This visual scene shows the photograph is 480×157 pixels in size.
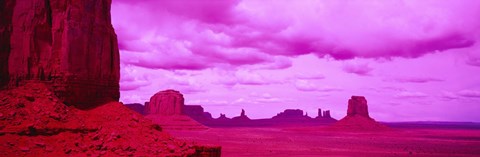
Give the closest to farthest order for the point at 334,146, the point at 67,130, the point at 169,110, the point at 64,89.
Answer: the point at 67,130 → the point at 64,89 → the point at 334,146 → the point at 169,110

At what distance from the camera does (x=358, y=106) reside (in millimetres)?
122438

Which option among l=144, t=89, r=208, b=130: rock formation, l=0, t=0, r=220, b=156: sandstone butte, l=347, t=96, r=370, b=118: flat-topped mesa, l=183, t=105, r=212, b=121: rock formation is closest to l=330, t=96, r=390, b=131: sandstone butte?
l=347, t=96, r=370, b=118: flat-topped mesa

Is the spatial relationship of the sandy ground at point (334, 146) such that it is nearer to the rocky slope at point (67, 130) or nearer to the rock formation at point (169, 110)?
the rocky slope at point (67, 130)

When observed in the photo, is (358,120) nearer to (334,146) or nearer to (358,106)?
(358,106)

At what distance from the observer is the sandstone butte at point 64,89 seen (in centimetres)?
1695

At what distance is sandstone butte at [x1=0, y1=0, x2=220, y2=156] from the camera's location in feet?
55.6

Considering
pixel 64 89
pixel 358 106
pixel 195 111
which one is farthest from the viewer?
pixel 195 111

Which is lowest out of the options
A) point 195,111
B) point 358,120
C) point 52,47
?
point 52,47

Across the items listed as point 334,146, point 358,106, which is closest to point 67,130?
point 334,146

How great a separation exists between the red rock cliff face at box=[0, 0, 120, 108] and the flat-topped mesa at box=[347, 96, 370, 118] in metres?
110

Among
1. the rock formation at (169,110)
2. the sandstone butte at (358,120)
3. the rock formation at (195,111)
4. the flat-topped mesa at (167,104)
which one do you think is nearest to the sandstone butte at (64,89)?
the rock formation at (169,110)

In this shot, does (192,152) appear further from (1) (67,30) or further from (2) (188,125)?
(2) (188,125)

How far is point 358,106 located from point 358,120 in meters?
5.54

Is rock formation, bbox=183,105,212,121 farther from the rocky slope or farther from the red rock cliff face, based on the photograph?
the rocky slope
